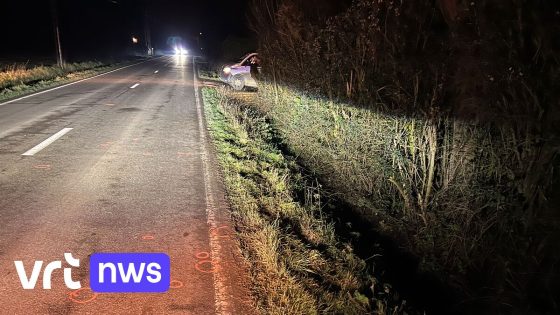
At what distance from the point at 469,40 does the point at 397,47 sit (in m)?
1.38

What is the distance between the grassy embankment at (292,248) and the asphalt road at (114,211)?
21cm

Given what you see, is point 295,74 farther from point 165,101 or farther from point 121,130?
point 165,101

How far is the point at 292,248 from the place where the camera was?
4180mm

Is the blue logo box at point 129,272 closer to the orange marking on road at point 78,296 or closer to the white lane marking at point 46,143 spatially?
the orange marking on road at point 78,296

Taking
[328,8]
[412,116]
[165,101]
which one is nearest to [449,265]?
[412,116]

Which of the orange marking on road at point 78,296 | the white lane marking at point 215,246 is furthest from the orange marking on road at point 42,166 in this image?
the orange marking on road at point 78,296

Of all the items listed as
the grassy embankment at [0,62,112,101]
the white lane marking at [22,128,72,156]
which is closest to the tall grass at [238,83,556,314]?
the white lane marking at [22,128,72,156]

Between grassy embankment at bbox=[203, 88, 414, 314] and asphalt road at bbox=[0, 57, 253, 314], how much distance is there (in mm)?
213

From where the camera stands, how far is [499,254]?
3.90m

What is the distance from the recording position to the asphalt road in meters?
3.26

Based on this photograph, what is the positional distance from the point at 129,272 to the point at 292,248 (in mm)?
1569

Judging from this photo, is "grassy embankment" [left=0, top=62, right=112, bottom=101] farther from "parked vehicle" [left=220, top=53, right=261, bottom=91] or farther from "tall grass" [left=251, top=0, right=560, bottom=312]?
"tall grass" [left=251, top=0, right=560, bottom=312]

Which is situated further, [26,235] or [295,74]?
[295,74]

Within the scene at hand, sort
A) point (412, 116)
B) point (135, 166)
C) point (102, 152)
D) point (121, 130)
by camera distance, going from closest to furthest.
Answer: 1. point (412, 116)
2. point (135, 166)
3. point (102, 152)
4. point (121, 130)
